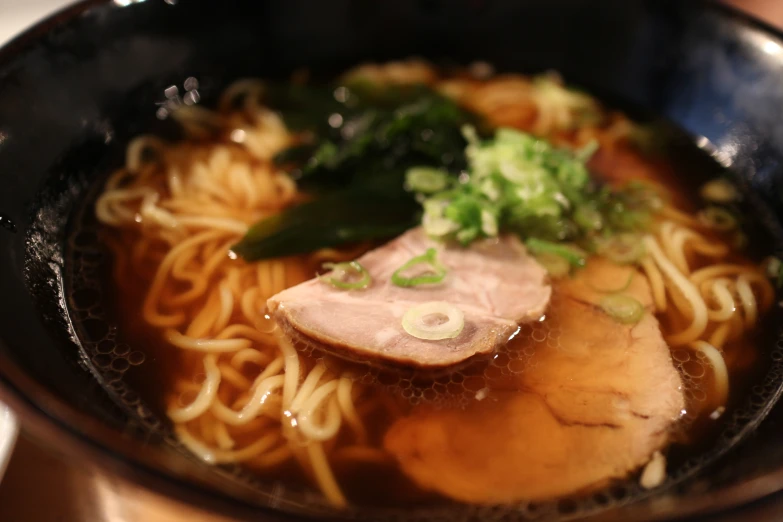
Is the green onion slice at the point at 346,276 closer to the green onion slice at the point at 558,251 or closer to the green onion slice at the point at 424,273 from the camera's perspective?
the green onion slice at the point at 424,273

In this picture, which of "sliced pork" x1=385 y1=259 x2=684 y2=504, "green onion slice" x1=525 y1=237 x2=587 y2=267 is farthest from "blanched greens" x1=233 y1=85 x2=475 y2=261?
"sliced pork" x1=385 y1=259 x2=684 y2=504

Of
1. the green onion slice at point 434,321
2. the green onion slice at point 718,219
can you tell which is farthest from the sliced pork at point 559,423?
the green onion slice at point 718,219

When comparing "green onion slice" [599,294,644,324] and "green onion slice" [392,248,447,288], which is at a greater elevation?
"green onion slice" [392,248,447,288]

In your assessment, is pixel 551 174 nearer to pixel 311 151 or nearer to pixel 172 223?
pixel 311 151

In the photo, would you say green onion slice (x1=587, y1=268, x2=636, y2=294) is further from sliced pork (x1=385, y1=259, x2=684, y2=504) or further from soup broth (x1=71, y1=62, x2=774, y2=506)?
sliced pork (x1=385, y1=259, x2=684, y2=504)

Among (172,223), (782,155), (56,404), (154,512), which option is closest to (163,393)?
(154,512)

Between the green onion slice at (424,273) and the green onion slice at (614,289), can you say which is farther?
the green onion slice at (614,289)
